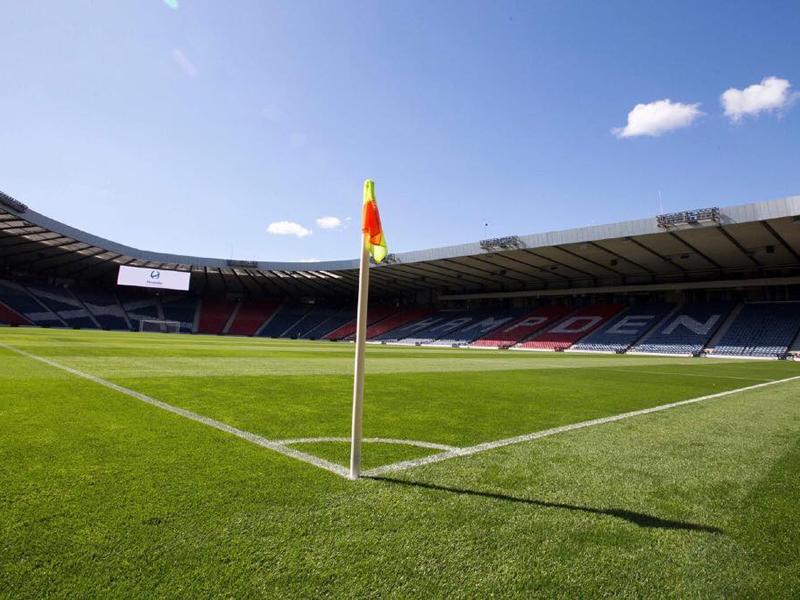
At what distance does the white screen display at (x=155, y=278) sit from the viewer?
5119cm

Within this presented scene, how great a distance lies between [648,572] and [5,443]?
506cm

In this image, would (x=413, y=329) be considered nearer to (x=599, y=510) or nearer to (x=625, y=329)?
(x=625, y=329)

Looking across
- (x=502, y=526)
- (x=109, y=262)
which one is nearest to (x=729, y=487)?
(x=502, y=526)

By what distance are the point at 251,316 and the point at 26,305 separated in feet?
87.2

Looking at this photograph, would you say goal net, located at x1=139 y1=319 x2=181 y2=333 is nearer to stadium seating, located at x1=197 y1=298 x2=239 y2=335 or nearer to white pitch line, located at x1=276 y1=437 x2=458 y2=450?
stadium seating, located at x1=197 y1=298 x2=239 y2=335

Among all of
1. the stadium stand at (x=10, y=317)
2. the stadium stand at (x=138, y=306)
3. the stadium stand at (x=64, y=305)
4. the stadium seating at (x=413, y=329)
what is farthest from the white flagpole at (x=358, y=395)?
the stadium stand at (x=138, y=306)

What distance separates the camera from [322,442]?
4520 mm

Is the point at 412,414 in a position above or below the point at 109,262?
below

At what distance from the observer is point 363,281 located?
3533 mm

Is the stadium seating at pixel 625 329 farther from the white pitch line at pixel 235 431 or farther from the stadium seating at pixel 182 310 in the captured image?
the stadium seating at pixel 182 310

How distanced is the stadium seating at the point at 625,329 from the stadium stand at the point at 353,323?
30.3 m

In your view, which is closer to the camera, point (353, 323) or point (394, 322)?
point (394, 322)

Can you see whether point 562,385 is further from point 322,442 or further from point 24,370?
point 24,370

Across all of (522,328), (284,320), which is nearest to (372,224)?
(522,328)
